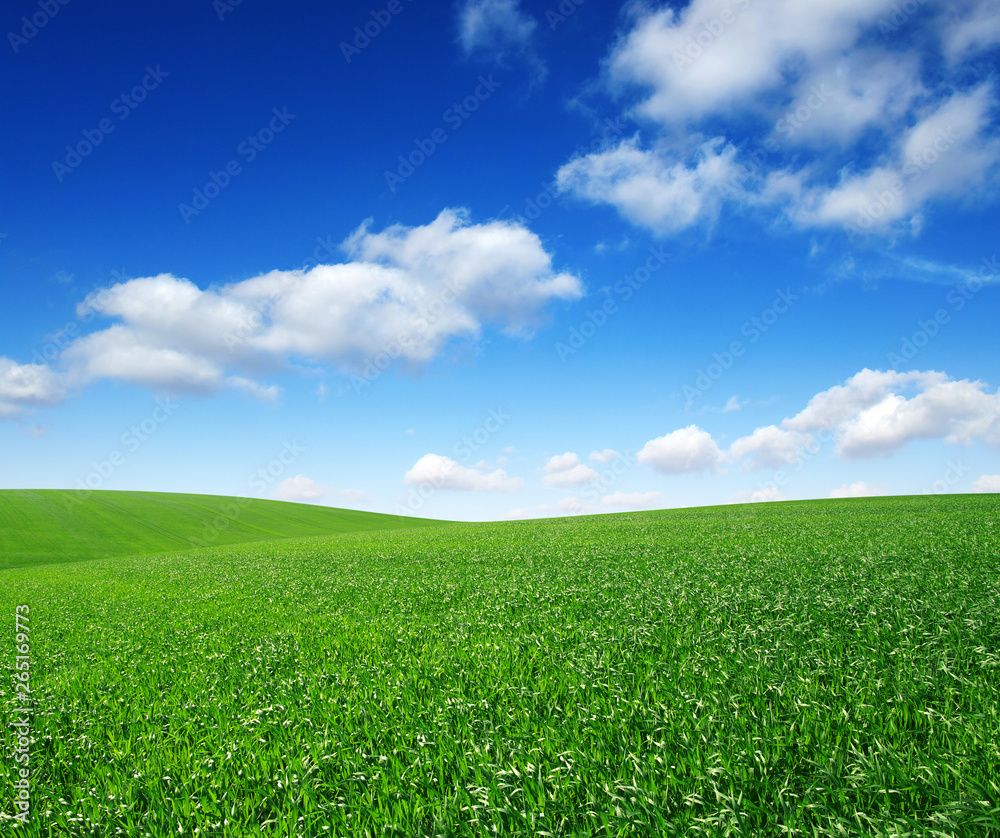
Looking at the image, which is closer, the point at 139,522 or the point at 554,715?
the point at 554,715

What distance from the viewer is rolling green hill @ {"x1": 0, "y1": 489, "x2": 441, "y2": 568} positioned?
5403 cm

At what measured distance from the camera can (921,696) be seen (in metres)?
5.48

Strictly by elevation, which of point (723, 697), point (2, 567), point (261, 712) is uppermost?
point (723, 697)

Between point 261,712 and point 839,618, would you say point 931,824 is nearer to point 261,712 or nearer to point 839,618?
point 839,618

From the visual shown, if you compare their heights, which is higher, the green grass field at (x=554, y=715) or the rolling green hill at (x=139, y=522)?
Result: the green grass field at (x=554, y=715)

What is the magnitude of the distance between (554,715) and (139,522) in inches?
3193

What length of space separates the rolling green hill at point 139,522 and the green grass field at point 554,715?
53.6m

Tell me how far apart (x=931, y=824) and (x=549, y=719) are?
3246 mm

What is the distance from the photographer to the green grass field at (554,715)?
400 cm

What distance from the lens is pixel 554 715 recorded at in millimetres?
5773

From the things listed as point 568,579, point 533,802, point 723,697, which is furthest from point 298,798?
point 568,579

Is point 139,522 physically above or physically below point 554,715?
below

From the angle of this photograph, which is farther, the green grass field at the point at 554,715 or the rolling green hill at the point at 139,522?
the rolling green hill at the point at 139,522

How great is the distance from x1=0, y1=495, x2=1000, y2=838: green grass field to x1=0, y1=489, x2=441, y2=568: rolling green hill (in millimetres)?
53622
